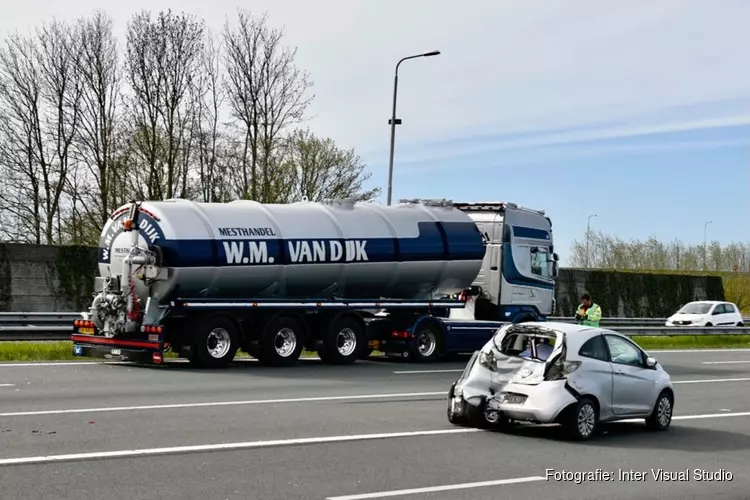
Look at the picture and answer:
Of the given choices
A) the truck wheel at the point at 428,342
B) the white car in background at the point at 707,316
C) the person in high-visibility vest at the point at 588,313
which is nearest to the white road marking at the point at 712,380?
the person in high-visibility vest at the point at 588,313

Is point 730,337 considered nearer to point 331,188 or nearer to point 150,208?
point 331,188

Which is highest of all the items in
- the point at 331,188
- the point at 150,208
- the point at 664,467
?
the point at 331,188

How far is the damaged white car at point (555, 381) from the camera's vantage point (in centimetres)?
1337

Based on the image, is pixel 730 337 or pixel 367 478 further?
pixel 730 337

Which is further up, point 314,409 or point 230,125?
point 230,125

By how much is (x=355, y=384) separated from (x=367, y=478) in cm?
955

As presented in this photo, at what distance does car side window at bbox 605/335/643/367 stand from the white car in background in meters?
31.9

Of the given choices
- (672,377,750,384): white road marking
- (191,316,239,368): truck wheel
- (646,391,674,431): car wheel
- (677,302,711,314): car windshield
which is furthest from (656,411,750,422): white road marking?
(677,302,711,314): car windshield

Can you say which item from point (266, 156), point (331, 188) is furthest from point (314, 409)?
point (331, 188)

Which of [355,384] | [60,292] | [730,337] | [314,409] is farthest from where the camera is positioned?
[730,337]

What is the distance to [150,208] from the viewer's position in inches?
875

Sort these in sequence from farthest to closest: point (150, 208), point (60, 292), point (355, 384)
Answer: point (60, 292), point (150, 208), point (355, 384)

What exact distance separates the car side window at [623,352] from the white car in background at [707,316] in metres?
31.9

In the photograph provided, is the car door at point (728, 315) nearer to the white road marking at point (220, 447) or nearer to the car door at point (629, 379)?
the car door at point (629, 379)
